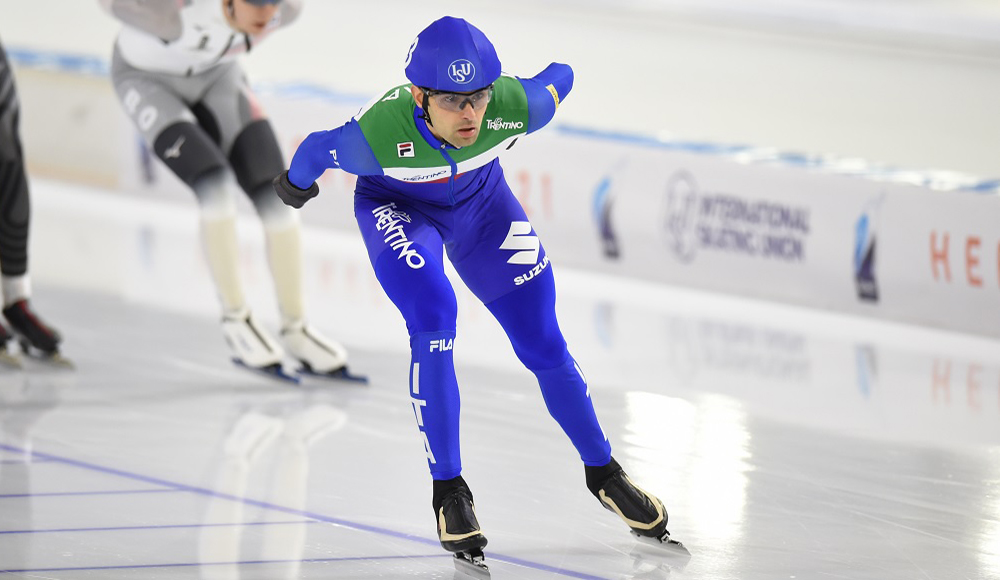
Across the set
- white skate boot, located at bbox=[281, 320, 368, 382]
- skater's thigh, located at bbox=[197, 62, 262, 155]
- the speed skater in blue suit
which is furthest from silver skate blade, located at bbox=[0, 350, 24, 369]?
the speed skater in blue suit

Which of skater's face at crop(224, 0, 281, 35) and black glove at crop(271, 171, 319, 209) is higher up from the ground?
skater's face at crop(224, 0, 281, 35)

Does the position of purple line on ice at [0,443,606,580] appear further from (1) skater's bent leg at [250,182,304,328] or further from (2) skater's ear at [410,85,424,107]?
(1) skater's bent leg at [250,182,304,328]

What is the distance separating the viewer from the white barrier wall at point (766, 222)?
Answer: 25.8 feet

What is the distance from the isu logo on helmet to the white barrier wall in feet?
14.9

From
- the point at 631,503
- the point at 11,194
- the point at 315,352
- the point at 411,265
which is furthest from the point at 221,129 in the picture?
the point at 631,503

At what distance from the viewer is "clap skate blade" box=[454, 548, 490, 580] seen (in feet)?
13.3

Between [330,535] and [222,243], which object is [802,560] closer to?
[330,535]

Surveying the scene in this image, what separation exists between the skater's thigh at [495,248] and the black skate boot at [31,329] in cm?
267

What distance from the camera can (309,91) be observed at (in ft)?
36.8

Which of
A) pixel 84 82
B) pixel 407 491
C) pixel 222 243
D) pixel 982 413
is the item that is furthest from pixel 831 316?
pixel 84 82

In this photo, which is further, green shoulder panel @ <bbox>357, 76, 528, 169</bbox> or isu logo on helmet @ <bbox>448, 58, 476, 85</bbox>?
green shoulder panel @ <bbox>357, 76, 528, 169</bbox>

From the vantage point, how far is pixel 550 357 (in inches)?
168

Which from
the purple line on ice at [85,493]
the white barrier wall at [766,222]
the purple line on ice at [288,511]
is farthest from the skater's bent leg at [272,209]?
the white barrier wall at [766,222]

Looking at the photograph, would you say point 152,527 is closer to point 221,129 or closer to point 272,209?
point 272,209
